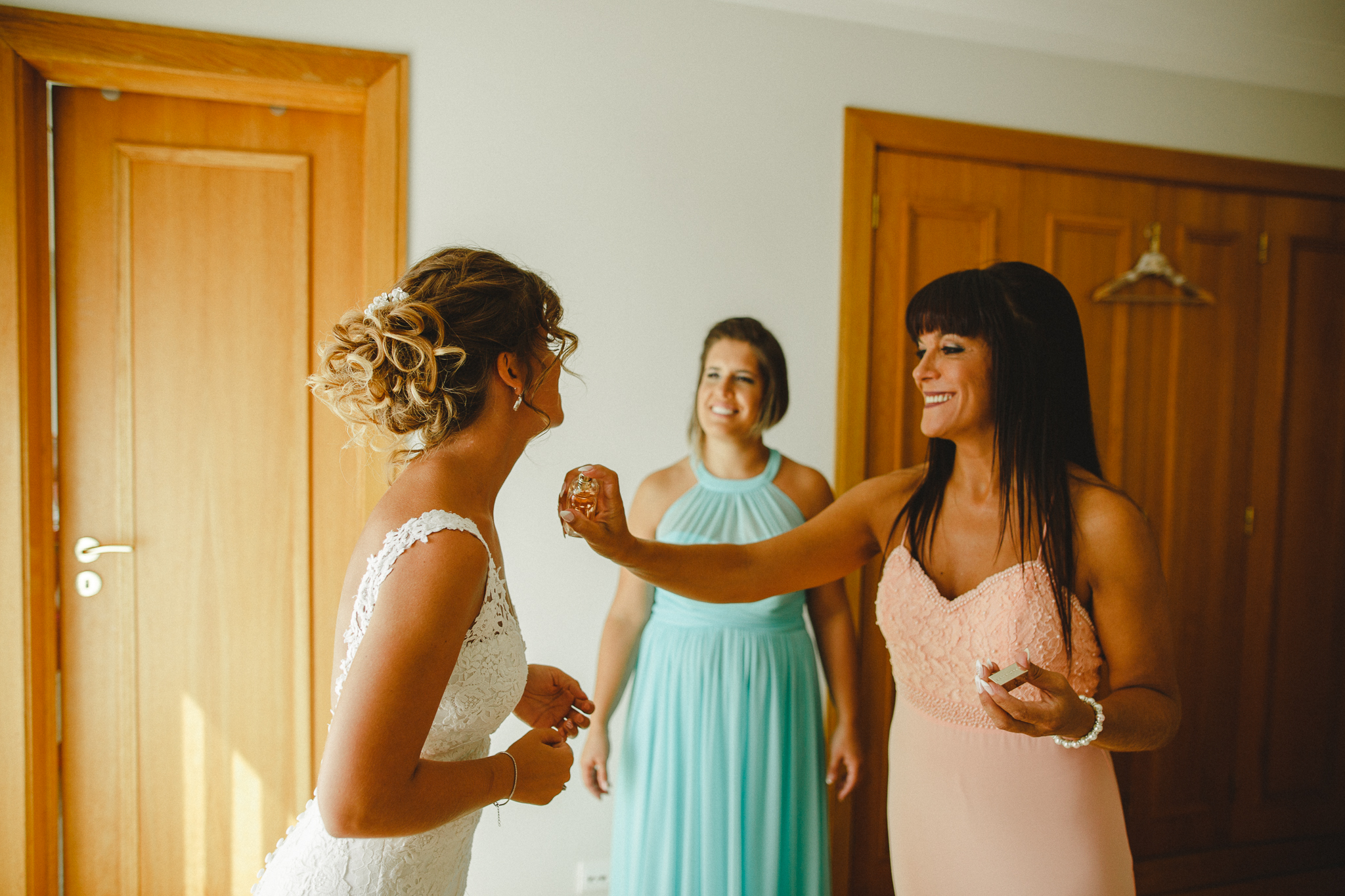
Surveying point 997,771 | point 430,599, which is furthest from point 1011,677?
point 430,599

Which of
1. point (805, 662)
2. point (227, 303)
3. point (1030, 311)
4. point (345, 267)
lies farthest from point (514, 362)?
point (227, 303)

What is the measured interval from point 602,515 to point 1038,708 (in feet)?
2.24

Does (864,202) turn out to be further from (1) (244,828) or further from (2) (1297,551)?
(1) (244,828)

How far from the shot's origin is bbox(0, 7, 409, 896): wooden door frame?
1.74 meters

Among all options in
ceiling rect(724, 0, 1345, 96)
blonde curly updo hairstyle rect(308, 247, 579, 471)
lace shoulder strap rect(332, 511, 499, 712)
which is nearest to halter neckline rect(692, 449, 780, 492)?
blonde curly updo hairstyle rect(308, 247, 579, 471)

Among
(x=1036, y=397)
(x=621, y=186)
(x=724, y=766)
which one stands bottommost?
(x=724, y=766)

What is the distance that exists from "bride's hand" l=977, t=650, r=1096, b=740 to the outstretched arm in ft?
1.66

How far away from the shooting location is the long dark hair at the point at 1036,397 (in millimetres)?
1234

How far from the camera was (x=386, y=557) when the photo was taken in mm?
885

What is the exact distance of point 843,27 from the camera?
7.18 feet

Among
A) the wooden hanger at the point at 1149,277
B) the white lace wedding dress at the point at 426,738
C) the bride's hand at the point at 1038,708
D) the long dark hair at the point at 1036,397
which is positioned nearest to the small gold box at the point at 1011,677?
the bride's hand at the point at 1038,708

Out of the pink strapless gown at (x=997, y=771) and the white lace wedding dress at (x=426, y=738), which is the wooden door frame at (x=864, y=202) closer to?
the pink strapless gown at (x=997, y=771)

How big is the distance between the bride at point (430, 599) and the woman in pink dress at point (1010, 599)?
211 mm

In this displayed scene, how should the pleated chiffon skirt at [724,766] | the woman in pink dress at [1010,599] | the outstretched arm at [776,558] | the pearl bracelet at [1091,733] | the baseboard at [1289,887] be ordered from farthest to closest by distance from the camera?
the baseboard at [1289,887]
the pleated chiffon skirt at [724,766]
the outstretched arm at [776,558]
the woman in pink dress at [1010,599]
the pearl bracelet at [1091,733]
